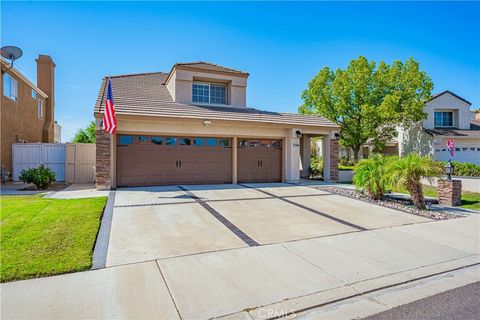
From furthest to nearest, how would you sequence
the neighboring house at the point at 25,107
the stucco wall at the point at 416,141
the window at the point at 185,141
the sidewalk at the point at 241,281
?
1. the stucco wall at the point at 416,141
2. the neighboring house at the point at 25,107
3. the window at the point at 185,141
4. the sidewalk at the point at 241,281

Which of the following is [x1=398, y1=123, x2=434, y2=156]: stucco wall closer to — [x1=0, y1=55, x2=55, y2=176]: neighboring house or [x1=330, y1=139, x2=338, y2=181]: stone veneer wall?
[x1=330, y1=139, x2=338, y2=181]: stone veneer wall

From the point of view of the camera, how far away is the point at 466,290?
3885mm

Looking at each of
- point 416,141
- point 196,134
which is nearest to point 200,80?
point 196,134

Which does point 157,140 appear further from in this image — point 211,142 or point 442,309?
point 442,309

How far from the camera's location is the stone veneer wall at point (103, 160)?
38.2 ft

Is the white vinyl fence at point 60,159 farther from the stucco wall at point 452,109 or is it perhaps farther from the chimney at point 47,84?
the stucco wall at point 452,109

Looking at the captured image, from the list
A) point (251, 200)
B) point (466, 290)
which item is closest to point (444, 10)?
point (251, 200)

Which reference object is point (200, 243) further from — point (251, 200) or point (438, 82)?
point (438, 82)

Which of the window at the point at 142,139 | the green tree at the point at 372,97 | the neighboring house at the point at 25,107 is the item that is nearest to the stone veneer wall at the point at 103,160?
the window at the point at 142,139

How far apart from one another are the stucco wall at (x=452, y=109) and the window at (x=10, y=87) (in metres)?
30.7

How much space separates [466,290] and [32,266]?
626cm

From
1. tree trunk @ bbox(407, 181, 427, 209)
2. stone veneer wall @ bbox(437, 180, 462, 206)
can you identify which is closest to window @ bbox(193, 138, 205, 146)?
tree trunk @ bbox(407, 181, 427, 209)

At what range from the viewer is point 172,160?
1348 centimetres

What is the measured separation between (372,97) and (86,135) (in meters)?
31.3
